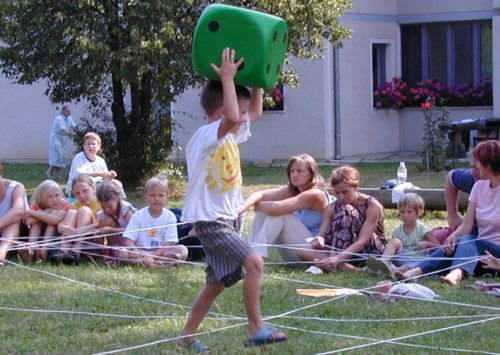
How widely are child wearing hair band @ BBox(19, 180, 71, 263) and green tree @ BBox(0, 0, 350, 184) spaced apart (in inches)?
211

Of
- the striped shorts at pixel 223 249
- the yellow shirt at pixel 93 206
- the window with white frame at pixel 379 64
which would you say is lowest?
the yellow shirt at pixel 93 206

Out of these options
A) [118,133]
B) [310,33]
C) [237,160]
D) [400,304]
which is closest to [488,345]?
[400,304]

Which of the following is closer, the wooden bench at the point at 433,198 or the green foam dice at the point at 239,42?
the green foam dice at the point at 239,42

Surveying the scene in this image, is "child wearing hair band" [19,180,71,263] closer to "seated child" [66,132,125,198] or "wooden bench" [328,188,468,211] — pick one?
"seated child" [66,132,125,198]

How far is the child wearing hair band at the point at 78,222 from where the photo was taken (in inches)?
368

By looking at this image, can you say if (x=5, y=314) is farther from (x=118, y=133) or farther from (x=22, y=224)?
(x=118, y=133)

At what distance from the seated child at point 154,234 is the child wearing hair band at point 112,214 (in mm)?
175

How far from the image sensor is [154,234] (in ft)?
30.2

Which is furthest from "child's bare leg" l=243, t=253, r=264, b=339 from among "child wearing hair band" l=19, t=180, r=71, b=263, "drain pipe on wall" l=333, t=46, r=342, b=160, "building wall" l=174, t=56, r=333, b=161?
"drain pipe on wall" l=333, t=46, r=342, b=160

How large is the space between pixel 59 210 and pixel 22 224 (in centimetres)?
38

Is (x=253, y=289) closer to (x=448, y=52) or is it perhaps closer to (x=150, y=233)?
(x=150, y=233)

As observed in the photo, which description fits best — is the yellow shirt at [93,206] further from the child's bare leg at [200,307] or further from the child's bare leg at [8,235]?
the child's bare leg at [200,307]

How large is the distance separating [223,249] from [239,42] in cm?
115

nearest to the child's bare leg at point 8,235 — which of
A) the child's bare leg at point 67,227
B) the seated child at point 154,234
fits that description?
the child's bare leg at point 67,227
